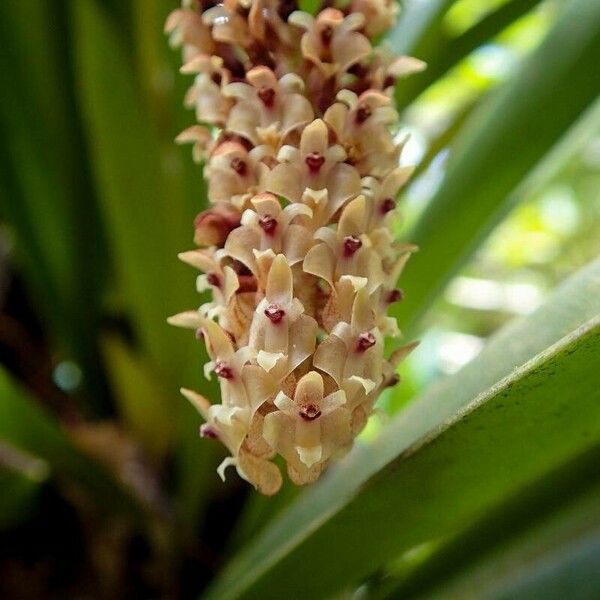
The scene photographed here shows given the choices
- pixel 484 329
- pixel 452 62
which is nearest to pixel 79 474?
pixel 452 62

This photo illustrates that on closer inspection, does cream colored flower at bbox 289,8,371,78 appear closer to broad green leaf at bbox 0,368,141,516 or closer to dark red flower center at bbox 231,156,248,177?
dark red flower center at bbox 231,156,248,177

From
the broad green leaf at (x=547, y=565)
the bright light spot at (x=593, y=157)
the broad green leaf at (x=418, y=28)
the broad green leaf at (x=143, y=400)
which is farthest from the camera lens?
the bright light spot at (x=593, y=157)

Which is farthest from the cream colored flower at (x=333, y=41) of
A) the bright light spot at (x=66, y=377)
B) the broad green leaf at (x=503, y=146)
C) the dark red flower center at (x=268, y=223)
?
the bright light spot at (x=66, y=377)

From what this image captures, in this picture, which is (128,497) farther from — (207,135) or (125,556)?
(207,135)

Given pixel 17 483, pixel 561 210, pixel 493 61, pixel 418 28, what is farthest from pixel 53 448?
pixel 561 210

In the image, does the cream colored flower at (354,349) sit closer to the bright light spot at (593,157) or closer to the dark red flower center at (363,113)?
the dark red flower center at (363,113)

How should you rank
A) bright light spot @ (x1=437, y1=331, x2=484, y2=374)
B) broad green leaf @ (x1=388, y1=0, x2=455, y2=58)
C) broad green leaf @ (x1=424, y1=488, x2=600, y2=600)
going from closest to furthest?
broad green leaf @ (x1=424, y1=488, x2=600, y2=600)
broad green leaf @ (x1=388, y1=0, x2=455, y2=58)
bright light spot @ (x1=437, y1=331, x2=484, y2=374)

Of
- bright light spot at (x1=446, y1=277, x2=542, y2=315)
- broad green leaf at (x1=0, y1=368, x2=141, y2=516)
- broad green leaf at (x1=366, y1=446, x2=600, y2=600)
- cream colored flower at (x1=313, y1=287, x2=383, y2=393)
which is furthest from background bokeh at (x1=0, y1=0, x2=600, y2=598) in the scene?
bright light spot at (x1=446, y1=277, x2=542, y2=315)
